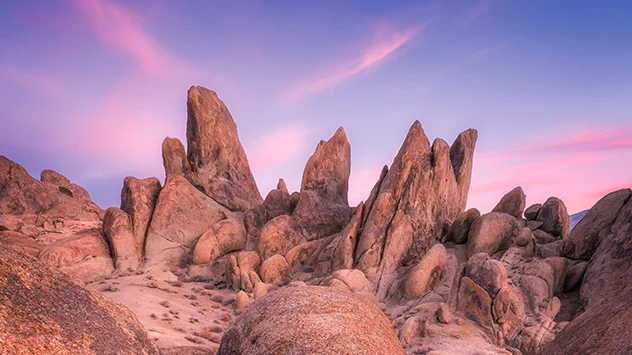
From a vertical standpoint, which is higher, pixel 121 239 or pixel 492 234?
pixel 121 239

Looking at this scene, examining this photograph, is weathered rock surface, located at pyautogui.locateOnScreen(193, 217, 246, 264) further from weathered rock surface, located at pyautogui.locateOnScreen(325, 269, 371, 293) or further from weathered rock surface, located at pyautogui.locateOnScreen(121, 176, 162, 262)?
weathered rock surface, located at pyautogui.locateOnScreen(325, 269, 371, 293)

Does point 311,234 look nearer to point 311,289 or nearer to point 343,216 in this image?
point 343,216

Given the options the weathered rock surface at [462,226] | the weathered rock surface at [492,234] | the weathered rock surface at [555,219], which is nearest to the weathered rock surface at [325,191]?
the weathered rock surface at [462,226]

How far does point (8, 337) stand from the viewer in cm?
582

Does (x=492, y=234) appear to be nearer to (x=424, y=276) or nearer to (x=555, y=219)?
(x=555, y=219)

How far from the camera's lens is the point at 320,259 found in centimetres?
3519

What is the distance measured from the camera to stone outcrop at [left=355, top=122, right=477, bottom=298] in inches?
1257

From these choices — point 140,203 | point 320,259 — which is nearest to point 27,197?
point 140,203

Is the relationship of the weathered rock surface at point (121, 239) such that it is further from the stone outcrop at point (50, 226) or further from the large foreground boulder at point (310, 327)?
the large foreground boulder at point (310, 327)

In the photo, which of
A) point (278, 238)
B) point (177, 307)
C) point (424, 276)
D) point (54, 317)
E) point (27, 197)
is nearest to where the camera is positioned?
point (54, 317)

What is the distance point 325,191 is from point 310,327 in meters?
34.8

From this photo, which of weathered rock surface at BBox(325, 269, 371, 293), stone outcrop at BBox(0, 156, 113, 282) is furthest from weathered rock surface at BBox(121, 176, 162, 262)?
weathered rock surface at BBox(325, 269, 371, 293)

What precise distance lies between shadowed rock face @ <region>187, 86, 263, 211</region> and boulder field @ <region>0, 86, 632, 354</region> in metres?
0.19

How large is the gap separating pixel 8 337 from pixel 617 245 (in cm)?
2924
